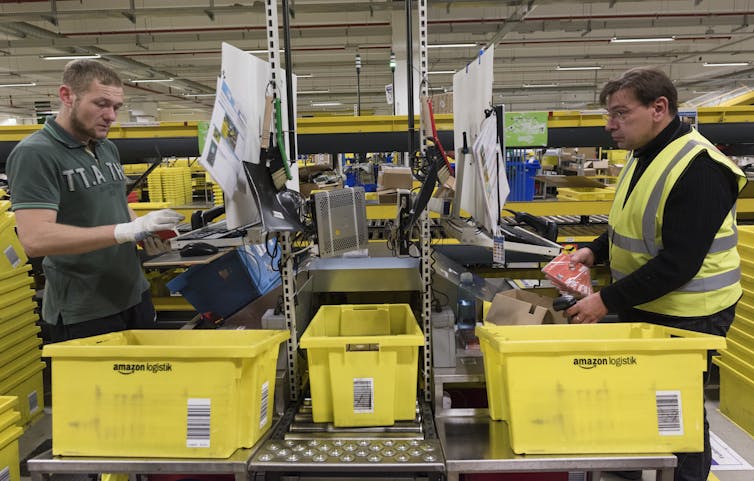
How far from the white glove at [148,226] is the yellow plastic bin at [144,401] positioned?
0.37m

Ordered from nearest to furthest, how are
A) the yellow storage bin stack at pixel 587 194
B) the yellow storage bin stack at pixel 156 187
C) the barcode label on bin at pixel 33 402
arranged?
1. the barcode label on bin at pixel 33 402
2. the yellow storage bin stack at pixel 587 194
3. the yellow storage bin stack at pixel 156 187

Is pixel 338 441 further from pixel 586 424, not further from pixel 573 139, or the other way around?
pixel 573 139

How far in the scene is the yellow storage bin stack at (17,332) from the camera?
9.41 ft

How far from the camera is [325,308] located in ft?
6.33

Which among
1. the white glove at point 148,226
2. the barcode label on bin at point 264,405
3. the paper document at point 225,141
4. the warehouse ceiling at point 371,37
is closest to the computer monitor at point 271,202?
the paper document at point 225,141

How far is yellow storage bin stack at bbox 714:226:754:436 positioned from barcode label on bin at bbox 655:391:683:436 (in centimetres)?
168

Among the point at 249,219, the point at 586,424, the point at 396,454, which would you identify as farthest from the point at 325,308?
the point at 586,424

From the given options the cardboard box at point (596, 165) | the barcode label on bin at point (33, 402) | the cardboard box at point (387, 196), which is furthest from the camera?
the cardboard box at point (596, 165)

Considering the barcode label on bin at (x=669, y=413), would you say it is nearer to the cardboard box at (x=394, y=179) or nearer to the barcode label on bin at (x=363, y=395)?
the barcode label on bin at (x=363, y=395)

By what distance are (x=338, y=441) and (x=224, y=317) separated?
0.91 m

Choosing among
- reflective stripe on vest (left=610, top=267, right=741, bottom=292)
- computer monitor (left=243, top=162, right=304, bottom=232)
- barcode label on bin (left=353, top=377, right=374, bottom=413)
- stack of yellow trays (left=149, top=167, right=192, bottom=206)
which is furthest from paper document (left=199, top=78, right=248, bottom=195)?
stack of yellow trays (left=149, top=167, right=192, bottom=206)

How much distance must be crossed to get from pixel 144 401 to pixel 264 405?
0.33 metres

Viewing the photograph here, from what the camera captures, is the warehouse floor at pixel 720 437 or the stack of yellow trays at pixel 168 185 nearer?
the warehouse floor at pixel 720 437

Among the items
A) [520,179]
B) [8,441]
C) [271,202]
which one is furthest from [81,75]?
[520,179]
